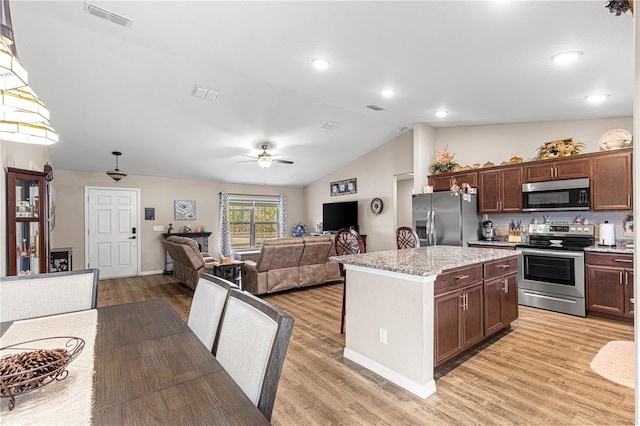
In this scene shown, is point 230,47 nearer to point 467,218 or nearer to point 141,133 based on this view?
point 141,133

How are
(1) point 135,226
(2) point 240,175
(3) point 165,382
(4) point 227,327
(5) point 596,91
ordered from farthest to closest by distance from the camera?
(2) point 240,175 < (1) point 135,226 < (5) point 596,91 < (4) point 227,327 < (3) point 165,382

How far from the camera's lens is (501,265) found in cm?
312

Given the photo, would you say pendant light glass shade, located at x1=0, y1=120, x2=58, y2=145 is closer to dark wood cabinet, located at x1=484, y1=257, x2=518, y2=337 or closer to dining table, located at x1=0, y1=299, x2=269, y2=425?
dining table, located at x1=0, y1=299, x2=269, y2=425

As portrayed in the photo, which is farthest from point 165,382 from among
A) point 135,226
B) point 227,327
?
point 135,226

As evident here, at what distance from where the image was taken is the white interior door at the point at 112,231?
22.0 ft

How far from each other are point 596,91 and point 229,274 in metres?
5.52

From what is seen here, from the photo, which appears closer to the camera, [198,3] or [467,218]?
[198,3]

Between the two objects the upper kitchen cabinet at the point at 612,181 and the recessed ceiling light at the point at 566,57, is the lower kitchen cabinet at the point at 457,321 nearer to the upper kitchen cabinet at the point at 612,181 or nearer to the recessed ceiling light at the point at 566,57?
the recessed ceiling light at the point at 566,57

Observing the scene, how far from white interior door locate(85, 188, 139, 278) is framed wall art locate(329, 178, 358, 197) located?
485cm

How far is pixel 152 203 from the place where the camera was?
7336 millimetres

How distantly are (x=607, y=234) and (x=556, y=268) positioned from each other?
733mm

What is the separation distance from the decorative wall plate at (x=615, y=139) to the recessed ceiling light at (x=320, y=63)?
3674mm

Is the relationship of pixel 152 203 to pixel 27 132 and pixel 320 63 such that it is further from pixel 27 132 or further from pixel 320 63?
pixel 27 132

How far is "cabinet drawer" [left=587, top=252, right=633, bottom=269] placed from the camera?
11.5ft
